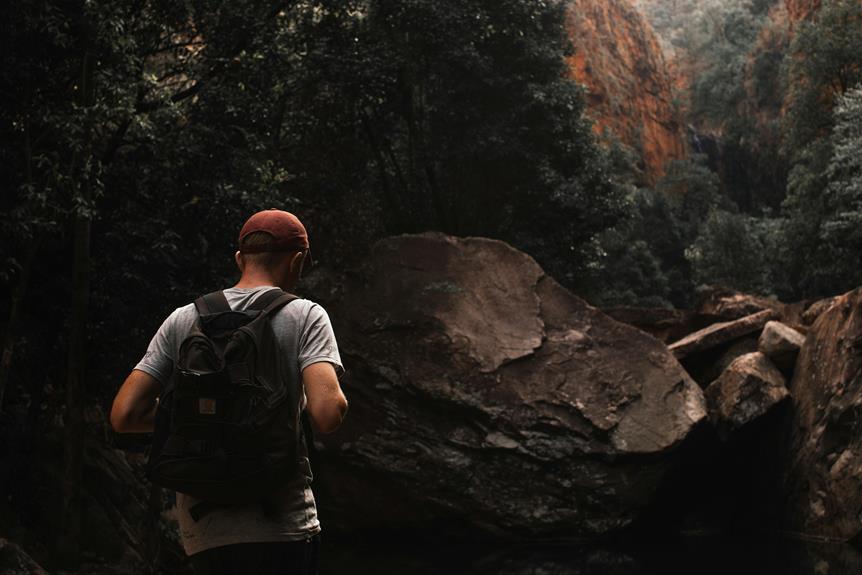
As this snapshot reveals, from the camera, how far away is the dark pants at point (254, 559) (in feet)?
8.95

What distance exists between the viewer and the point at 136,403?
296 centimetres

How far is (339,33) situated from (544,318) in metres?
6.20

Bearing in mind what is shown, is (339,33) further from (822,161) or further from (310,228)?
(822,161)

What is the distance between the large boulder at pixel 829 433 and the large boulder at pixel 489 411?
1.46 meters

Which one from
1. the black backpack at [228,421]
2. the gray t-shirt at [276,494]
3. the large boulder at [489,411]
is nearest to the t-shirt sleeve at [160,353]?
the gray t-shirt at [276,494]

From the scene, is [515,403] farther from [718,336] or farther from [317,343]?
[317,343]

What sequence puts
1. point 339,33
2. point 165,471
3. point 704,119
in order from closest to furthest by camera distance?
point 165,471, point 339,33, point 704,119

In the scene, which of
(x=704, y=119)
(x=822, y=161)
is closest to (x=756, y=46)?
(x=704, y=119)

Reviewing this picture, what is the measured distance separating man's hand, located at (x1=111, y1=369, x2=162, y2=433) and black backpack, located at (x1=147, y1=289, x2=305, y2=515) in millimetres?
102

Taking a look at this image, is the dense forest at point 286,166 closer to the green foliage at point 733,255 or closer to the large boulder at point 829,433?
the green foliage at point 733,255

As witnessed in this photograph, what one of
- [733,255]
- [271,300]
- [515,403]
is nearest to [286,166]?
[515,403]

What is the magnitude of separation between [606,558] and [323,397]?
34.7 feet

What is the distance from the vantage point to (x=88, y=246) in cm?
1041

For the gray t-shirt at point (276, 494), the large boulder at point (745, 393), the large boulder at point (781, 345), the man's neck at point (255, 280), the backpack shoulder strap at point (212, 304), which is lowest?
the large boulder at point (745, 393)
